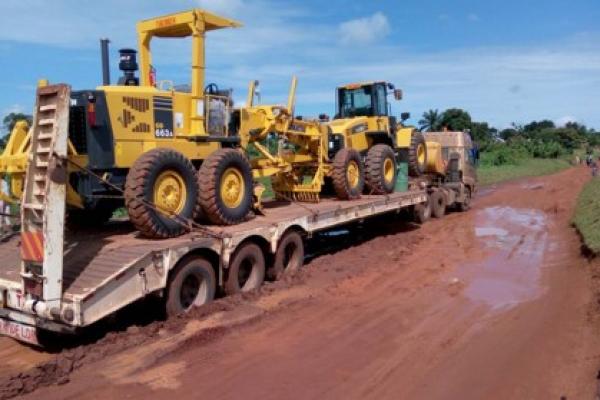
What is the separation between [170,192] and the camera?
7797 millimetres

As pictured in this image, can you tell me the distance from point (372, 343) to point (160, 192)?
128 inches

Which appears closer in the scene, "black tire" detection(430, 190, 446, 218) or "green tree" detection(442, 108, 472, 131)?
"black tire" detection(430, 190, 446, 218)

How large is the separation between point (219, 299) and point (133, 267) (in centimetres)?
178

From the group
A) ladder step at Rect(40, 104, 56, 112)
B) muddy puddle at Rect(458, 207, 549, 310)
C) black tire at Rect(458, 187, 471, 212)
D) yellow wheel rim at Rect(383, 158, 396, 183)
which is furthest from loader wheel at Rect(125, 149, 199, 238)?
black tire at Rect(458, 187, 471, 212)

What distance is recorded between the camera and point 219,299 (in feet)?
26.1

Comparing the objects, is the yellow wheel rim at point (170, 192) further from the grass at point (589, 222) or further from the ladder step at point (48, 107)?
the grass at point (589, 222)

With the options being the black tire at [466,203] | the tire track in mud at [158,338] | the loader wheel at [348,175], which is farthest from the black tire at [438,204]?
the tire track in mud at [158,338]

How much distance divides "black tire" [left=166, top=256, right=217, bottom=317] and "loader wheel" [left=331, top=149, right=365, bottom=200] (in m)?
4.84

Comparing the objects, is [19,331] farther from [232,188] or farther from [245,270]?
[232,188]

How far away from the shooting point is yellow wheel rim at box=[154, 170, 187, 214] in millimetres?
7593

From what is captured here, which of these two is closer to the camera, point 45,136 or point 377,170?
point 45,136

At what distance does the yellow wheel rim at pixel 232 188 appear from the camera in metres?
8.84

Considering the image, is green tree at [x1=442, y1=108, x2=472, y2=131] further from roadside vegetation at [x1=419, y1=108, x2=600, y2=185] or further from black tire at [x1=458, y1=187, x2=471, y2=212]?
black tire at [x1=458, y1=187, x2=471, y2=212]

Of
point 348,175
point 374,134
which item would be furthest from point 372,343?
point 374,134
